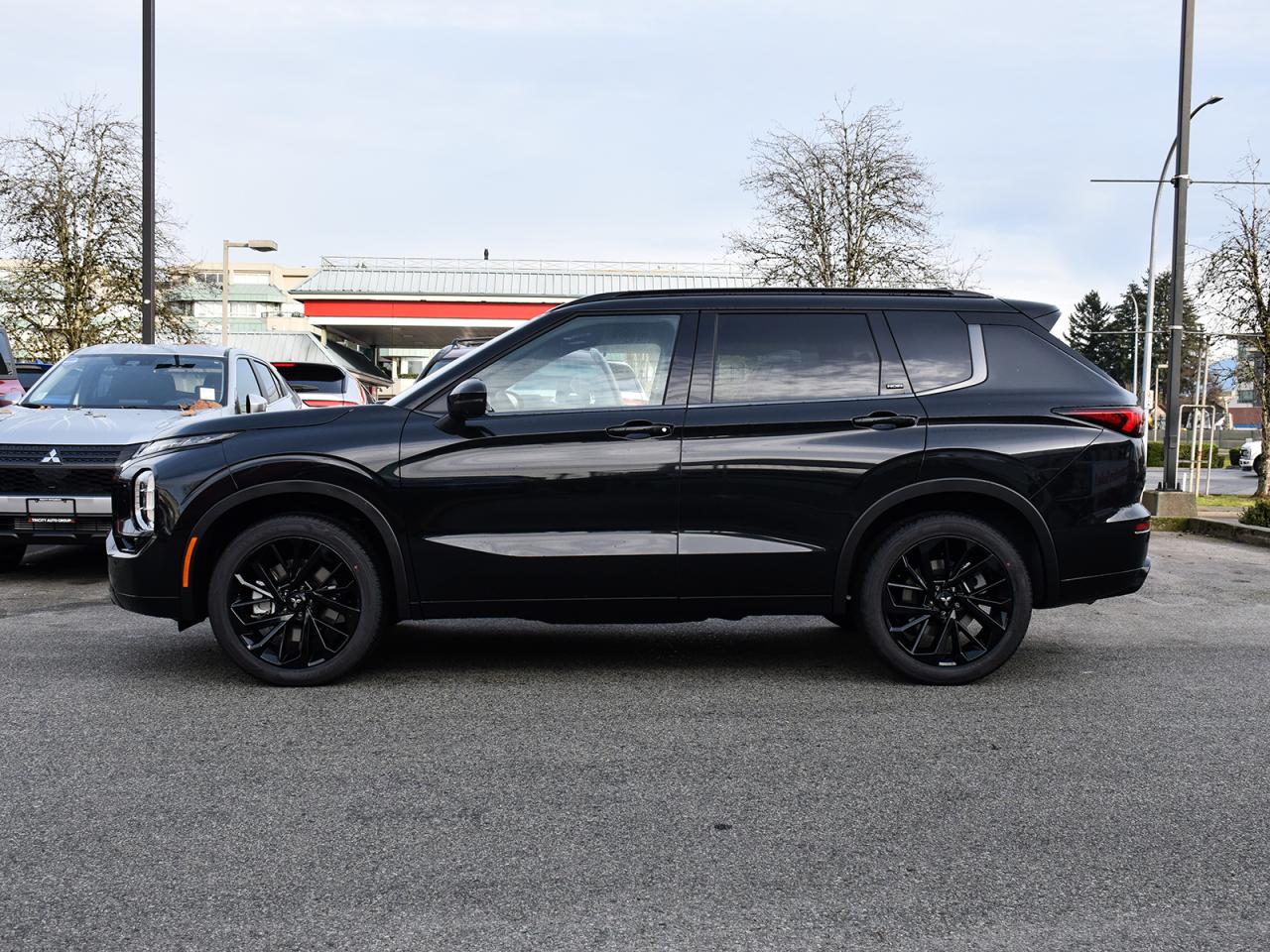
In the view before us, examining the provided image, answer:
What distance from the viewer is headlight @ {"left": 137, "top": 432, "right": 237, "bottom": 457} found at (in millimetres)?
5410

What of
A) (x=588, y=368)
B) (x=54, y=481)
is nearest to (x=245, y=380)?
(x=54, y=481)

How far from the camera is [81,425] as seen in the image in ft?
28.7

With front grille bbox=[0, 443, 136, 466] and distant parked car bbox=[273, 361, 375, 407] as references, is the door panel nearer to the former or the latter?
front grille bbox=[0, 443, 136, 466]

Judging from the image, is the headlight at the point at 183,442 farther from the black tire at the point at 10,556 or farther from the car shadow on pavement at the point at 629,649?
the black tire at the point at 10,556

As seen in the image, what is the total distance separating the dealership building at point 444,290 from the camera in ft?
176

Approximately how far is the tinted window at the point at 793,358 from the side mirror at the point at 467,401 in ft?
3.48

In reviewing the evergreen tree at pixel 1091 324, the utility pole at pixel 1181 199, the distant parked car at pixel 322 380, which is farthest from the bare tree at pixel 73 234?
the evergreen tree at pixel 1091 324

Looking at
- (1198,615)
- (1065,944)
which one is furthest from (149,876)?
(1198,615)

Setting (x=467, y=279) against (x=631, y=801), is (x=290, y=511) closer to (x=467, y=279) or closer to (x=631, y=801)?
(x=631, y=801)

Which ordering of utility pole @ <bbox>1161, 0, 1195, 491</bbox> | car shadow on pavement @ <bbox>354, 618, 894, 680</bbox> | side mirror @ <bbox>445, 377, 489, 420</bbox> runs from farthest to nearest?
1. utility pole @ <bbox>1161, 0, 1195, 491</bbox>
2. car shadow on pavement @ <bbox>354, 618, 894, 680</bbox>
3. side mirror @ <bbox>445, 377, 489, 420</bbox>

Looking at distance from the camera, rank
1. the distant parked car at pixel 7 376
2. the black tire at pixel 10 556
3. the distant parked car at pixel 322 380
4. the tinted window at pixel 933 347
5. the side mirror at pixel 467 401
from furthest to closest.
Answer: the distant parked car at pixel 322 380 < the distant parked car at pixel 7 376 < the black tire at pixel 10 556 < the tinted window at pixel 933 347 < the side mirror at pixel 467 401

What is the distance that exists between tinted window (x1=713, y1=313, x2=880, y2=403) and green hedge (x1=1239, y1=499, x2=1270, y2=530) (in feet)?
29.7

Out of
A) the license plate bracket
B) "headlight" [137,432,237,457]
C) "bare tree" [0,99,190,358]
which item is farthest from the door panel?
"bare tree" [0,99,190,358]

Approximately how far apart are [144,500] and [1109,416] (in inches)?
176
